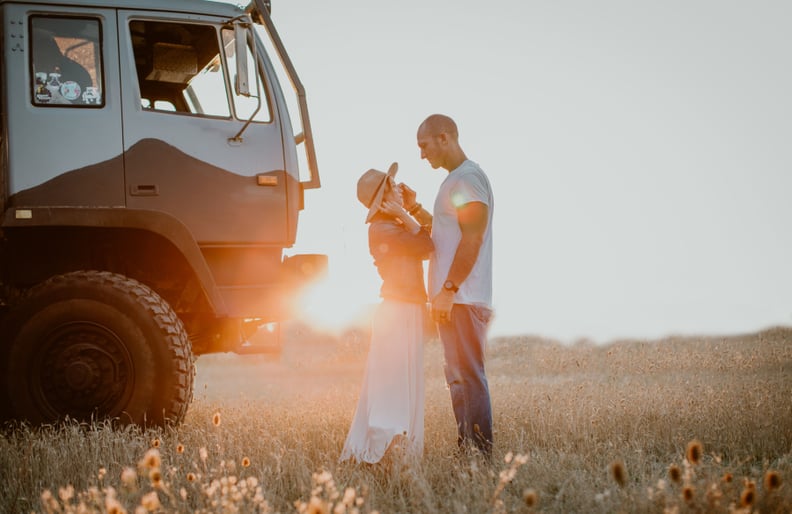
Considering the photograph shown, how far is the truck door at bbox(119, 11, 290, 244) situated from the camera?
215 inches

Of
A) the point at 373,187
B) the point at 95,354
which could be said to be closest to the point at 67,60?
the point at 95,354

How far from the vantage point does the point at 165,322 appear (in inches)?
203

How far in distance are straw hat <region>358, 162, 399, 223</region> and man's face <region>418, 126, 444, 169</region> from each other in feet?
0.77

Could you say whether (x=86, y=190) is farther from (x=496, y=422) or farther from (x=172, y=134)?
(x=496, y=422)

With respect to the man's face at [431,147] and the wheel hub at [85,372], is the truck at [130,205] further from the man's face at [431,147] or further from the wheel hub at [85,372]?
the man's face at [431,147]

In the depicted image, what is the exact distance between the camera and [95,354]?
5.13 m

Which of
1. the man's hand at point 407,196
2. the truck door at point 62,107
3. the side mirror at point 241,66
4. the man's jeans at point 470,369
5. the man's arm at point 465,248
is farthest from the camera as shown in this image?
the truck door at point 62,107

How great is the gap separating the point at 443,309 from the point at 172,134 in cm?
262

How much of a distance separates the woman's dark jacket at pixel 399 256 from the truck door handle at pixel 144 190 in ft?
6.16

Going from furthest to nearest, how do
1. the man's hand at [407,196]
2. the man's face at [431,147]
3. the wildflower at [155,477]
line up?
the man's hand at [407,196] → the man's face at [431,147] → the wildflower at [155,477]

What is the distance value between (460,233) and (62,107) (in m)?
3.17

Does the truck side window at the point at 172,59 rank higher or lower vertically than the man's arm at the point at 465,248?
higher

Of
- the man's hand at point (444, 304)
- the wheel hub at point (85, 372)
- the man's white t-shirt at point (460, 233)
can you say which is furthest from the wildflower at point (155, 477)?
the wheel hub at point (85, 372)

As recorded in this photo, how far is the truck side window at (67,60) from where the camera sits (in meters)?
5.40
